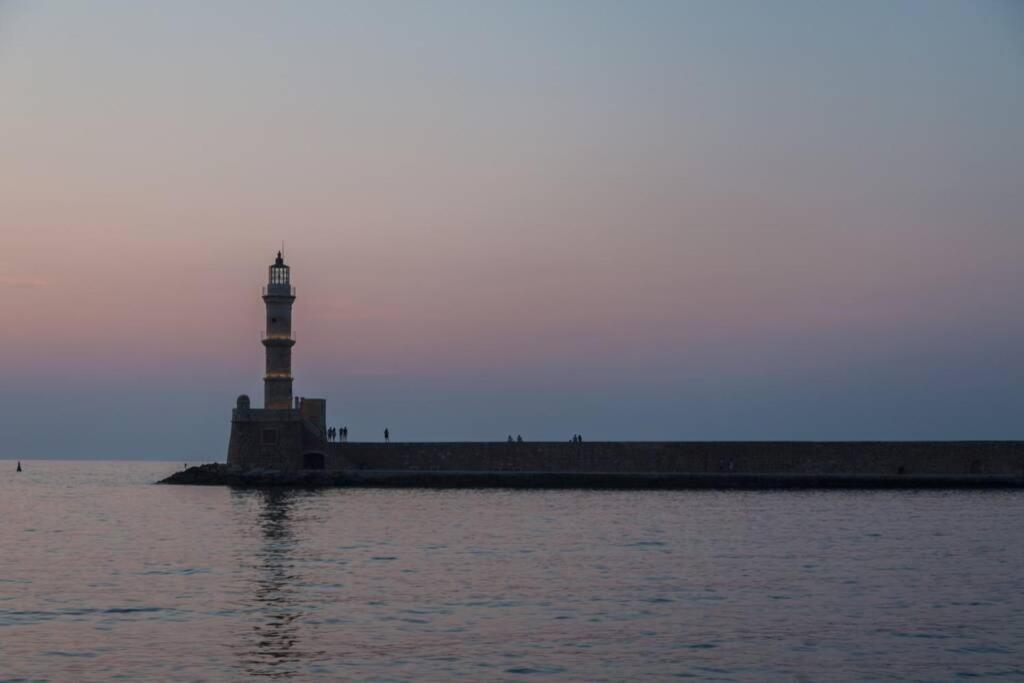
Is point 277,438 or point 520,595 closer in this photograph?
point 520,595

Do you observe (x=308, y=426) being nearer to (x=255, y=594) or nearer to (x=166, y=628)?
(x=255, y=594)

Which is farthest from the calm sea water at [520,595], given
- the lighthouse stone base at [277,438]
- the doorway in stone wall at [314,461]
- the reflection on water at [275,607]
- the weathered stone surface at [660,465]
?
the doorway in stone wall at [314,461]

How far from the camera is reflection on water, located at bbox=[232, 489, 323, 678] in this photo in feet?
58.8

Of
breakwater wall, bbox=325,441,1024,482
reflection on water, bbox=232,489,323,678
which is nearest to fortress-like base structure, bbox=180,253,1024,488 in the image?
breakwater wall, bbox=325,441,1024,482

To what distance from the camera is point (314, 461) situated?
194 feet

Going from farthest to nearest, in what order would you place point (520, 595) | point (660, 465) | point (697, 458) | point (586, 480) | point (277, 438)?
point (277, 438)
point (697, 458)
point (660, 465)
point (586, 480)
point (520, 595)

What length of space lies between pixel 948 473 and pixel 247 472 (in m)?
30.1

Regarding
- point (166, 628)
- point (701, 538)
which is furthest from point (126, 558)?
point (701, 538)

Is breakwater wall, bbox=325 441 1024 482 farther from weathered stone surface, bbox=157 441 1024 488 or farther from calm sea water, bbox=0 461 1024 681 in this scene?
calm sea water, bbox=0 461 1024 681

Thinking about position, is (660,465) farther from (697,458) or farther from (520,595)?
(520,595)

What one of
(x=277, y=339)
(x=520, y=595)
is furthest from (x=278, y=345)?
(x=520, y=595)

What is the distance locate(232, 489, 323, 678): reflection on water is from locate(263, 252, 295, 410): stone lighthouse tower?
18.3 metres

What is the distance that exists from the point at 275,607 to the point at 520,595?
445 cm

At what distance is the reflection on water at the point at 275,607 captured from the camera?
17.9 meters
